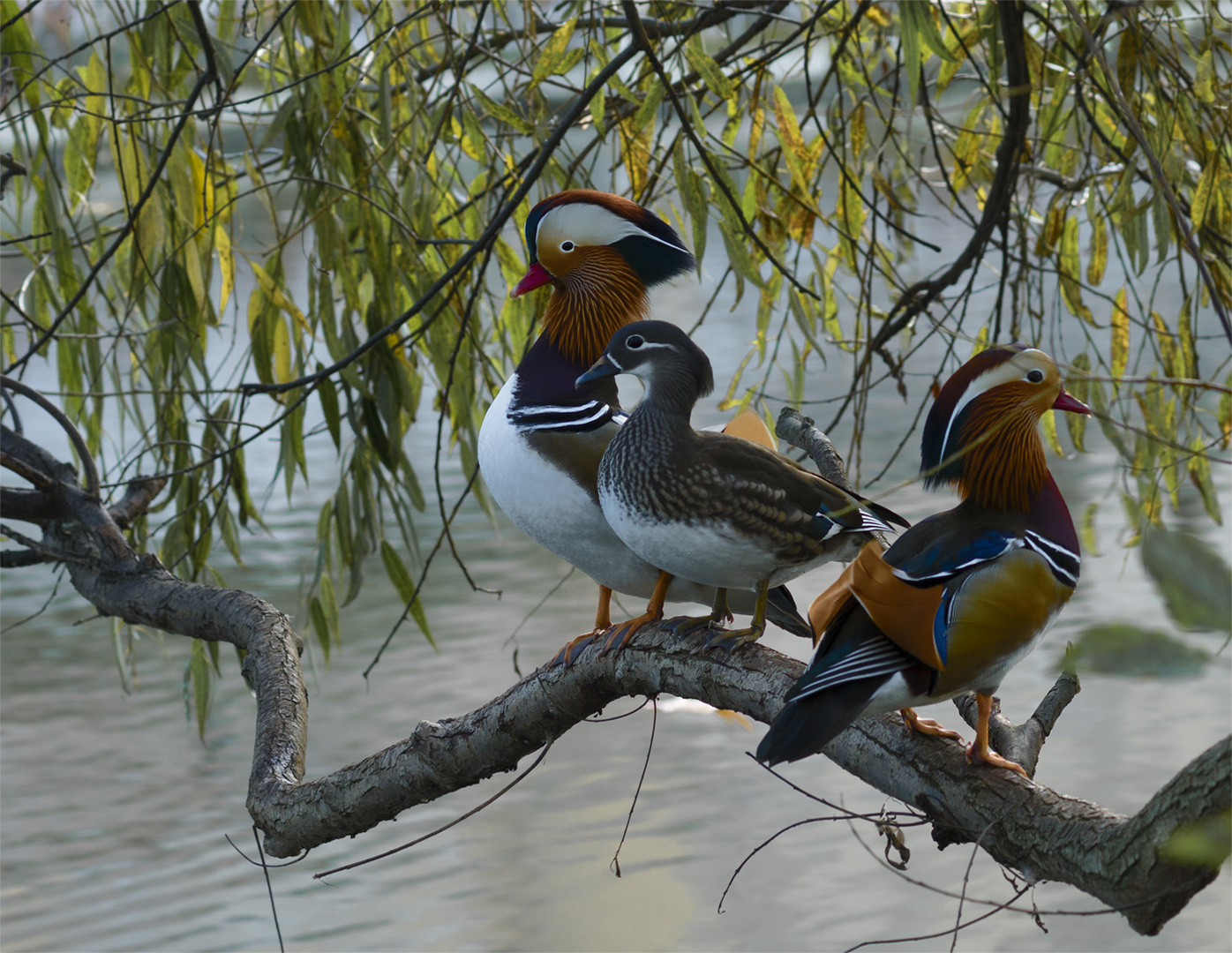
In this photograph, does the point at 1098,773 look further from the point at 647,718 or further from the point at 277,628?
the point at 277,628

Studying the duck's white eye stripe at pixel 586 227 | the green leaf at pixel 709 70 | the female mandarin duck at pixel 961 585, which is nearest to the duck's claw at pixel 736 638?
the female mandarin duck at pixel 961 585

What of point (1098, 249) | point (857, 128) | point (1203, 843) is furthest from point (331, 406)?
point (1203, 843)

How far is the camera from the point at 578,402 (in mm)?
833

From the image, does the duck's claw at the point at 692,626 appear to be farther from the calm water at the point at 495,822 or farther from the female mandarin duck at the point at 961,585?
the calm water at the point at 495,822

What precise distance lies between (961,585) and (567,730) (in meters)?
0.37

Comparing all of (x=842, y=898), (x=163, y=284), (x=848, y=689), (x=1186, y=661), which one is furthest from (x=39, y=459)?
(x=842, y=898)

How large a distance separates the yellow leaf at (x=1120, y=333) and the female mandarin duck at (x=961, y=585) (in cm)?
70

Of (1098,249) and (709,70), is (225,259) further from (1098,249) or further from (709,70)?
(1098,249)

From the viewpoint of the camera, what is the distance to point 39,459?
46.7 inches

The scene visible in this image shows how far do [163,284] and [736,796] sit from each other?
4.75ft

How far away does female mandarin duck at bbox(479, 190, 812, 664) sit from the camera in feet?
2.62

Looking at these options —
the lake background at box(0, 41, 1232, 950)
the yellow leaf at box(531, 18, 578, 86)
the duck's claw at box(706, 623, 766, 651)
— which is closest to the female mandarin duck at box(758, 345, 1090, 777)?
the duck's claw at box(706, 623, 766, 651)

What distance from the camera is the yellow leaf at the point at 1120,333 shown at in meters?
1.31

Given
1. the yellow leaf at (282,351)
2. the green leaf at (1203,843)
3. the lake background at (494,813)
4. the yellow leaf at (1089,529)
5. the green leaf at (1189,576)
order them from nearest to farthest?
the green leaf at (1189,576)
the green leaf at (1203,843)
the yellow leaf at (282,351)
the yellow leaf at (1089,529)
the lake background at (494,813)
